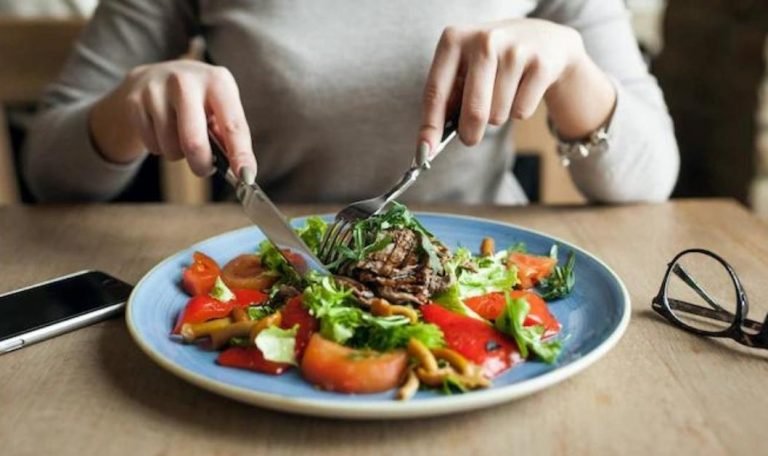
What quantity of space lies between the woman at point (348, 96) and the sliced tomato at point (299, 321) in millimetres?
342

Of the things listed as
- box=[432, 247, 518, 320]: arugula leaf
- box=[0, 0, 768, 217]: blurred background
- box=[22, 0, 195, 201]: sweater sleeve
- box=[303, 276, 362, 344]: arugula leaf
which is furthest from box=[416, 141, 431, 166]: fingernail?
box=[0, 0, 768, 217]: blurred background

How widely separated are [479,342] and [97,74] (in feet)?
2.72

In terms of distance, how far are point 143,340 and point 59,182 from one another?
0.61m

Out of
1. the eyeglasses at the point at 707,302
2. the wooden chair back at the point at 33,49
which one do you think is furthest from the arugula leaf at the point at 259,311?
the wooden chair back at the point at 33,49

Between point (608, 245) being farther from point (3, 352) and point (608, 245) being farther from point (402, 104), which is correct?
point (3, 352)

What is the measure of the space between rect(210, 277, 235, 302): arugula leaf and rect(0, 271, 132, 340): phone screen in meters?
0.09

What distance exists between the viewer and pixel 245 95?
1210 millimetres

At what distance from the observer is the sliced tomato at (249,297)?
0.77 metres

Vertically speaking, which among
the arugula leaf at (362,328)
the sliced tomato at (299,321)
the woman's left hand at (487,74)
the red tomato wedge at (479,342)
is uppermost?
the woman's left hand at (487,74)

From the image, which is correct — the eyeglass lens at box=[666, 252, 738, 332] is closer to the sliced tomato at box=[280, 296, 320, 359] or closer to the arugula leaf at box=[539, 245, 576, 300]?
the arugula leaf at box=[539, 245, 576, 300]

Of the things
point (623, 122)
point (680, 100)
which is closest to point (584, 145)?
point (623, 122)

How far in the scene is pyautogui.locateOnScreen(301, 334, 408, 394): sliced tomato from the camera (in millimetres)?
609

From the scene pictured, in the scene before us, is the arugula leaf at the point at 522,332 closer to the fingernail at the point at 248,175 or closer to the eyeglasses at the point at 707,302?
the eyeglasses at the point at 707,302

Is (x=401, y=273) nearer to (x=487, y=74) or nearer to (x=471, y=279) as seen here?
(x=471, y=279)
